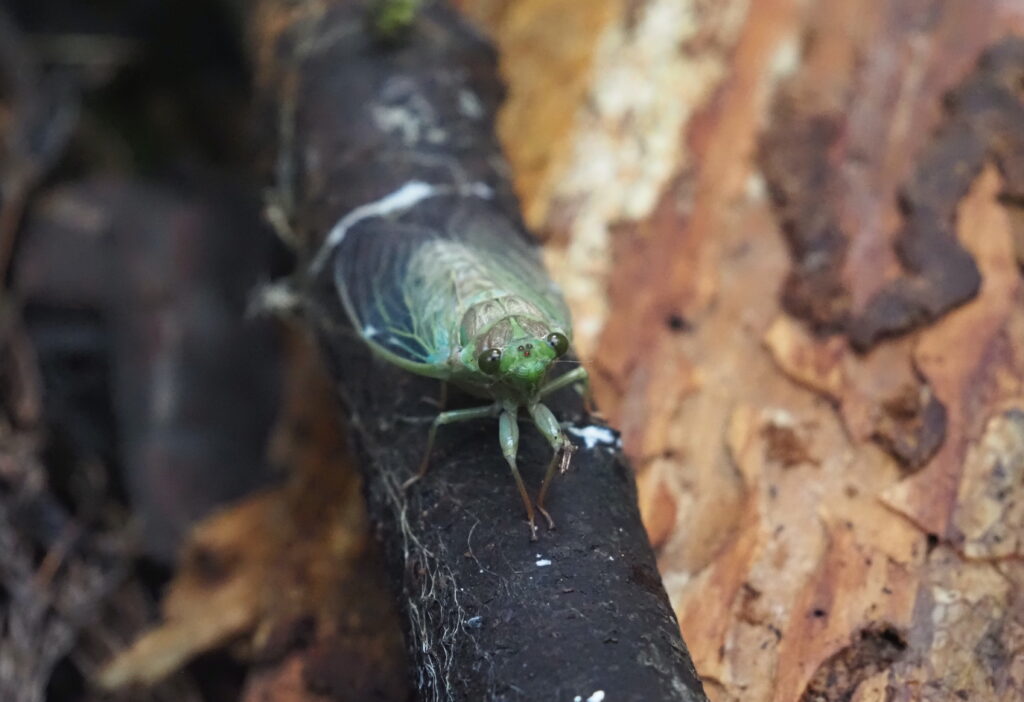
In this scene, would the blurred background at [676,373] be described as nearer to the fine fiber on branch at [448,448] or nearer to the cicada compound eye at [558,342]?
the fine fiber on branch at [448,448]

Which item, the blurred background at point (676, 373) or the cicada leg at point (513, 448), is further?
the blurred background at point (676, 373)

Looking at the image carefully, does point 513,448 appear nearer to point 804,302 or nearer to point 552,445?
point 552,445

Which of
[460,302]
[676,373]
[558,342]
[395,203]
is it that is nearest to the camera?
[558,342]

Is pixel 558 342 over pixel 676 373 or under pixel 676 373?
over

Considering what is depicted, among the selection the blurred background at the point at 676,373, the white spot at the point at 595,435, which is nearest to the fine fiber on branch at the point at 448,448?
the white spot at the point at 595,435

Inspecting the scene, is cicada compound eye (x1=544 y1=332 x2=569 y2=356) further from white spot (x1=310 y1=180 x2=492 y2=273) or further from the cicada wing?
white spot (x1=310 y1=180 x2=492 y2=273)

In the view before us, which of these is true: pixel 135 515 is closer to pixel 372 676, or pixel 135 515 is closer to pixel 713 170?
pixel 372 676

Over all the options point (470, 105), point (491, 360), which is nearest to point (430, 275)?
point (491, 360)
